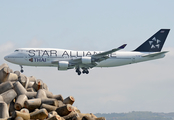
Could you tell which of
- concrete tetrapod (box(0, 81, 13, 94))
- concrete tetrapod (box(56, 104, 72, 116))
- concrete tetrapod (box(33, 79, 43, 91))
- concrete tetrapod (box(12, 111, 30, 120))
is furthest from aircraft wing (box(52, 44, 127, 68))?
concrete tetrapod (box(12, 111, 30, 120))

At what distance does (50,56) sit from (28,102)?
32.0 meters

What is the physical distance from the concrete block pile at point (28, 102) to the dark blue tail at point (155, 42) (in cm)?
3913

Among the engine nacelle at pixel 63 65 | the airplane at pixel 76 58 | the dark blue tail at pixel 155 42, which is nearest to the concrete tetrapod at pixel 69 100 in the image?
the airplane at pixel 76 58

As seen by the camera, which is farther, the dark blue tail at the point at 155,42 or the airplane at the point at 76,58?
the dark blue tail at the point at 155,42

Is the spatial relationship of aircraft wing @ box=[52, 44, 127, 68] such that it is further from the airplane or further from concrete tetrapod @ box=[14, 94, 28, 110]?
concrete tetrapod @ box=[14, 94, 28, 110]

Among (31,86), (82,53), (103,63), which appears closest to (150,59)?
(103,63)

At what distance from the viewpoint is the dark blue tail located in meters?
66.4

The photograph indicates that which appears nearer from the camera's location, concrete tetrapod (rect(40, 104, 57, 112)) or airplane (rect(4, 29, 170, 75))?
concrete tetrapod (rect(40, 104, 57, 112))

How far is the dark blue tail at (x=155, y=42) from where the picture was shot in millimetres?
66438

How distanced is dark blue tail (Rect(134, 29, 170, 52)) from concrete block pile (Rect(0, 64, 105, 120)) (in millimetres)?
39130

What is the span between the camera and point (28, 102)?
78.4 feet

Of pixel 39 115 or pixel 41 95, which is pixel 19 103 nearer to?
pixel 41 95

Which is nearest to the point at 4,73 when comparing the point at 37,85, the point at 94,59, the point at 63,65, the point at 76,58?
the point at 37,85

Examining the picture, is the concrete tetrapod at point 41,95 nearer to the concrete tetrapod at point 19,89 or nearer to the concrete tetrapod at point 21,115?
the concrete tetrapod at point 19,89
